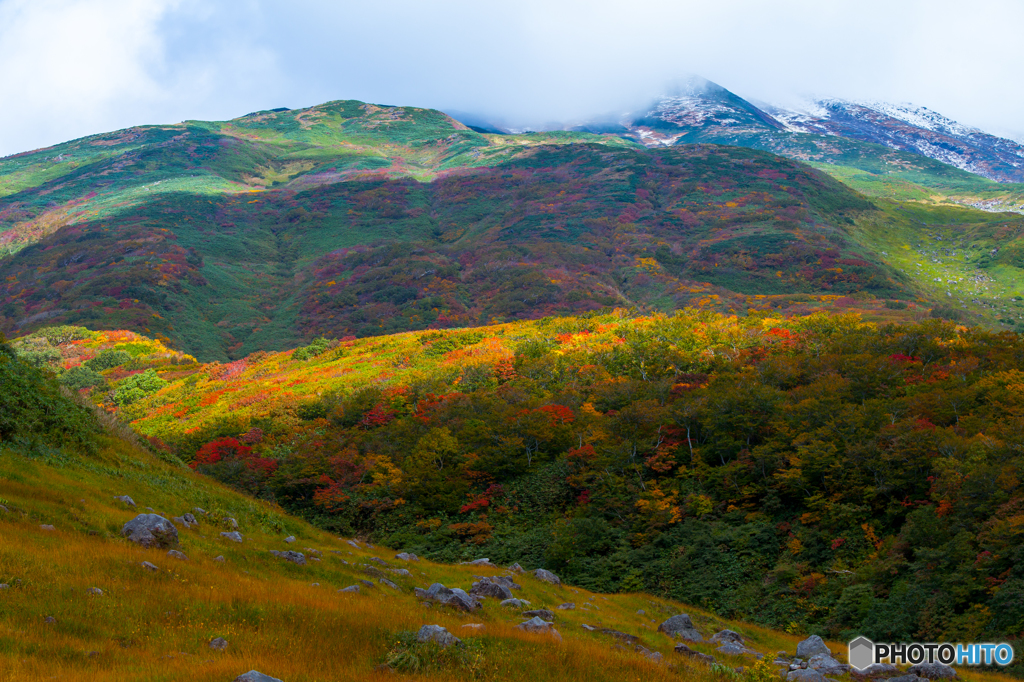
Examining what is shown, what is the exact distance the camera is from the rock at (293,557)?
1373cm

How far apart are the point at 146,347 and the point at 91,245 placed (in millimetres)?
65114

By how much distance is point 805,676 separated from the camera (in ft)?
37.0

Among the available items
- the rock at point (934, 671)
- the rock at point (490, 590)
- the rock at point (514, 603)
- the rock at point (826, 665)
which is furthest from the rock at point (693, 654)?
the rock at point (490, 590)

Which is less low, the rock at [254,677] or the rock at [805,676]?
the rock at [254,677]

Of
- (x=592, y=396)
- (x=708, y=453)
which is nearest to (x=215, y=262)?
(x=592, y=396)

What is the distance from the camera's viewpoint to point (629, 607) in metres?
19.3

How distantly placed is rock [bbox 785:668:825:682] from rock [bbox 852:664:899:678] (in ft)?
4.63

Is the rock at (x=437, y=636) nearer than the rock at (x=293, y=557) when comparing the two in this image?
Yes

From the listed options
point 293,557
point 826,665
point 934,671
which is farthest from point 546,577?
point 934,671

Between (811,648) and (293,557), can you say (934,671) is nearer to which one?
(811,648)

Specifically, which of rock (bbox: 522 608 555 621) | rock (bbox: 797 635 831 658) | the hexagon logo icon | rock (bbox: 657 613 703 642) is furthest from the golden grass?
the hexagon logo icon

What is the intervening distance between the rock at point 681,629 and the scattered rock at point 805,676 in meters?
3.81

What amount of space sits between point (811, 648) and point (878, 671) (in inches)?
75.2

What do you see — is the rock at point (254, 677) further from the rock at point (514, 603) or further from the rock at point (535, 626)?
the rock at point (514, 603)
